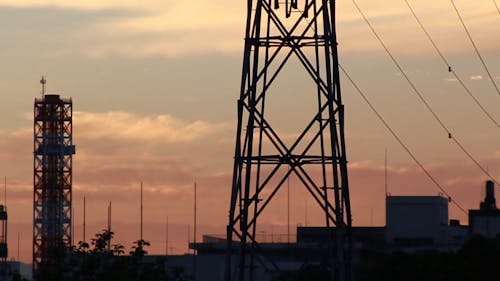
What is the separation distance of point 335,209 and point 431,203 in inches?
5421

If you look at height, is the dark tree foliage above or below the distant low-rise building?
below

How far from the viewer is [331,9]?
57688 mm

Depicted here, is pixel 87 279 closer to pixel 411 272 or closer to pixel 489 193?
pixel 411 272

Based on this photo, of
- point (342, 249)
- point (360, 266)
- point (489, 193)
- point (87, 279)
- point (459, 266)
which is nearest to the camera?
point (342, 249)

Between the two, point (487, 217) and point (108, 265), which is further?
point (487, 217)

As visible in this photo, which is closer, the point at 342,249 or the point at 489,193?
the point at 342,249

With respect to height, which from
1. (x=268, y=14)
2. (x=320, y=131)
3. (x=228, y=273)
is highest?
(x=268, y=14)

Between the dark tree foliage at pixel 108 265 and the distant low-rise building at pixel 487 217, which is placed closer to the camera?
the dark tree foliage at pixel 108 265

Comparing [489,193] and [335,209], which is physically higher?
[489,193]

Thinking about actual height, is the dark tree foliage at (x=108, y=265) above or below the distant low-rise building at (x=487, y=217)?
below

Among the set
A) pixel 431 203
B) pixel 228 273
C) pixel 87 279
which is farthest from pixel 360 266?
pixel 228 273

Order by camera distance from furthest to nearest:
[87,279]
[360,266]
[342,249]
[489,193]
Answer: [489,193], [360,266], [87,279], [342,249]

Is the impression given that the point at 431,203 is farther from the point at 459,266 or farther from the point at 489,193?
the point at 459,266

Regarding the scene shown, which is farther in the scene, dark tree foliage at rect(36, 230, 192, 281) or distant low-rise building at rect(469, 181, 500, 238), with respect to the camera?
distant low-rise building at rect(469, 181, 500, 238)
